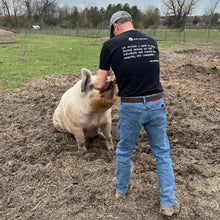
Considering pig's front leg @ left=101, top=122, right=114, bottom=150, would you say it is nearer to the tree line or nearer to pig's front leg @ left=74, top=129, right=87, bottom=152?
pig's front leg @ left=74, top=129, right=87, bottom=152

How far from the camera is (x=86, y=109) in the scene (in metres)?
3.28

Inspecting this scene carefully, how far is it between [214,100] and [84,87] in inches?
162

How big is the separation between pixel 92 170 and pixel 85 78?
1335mm

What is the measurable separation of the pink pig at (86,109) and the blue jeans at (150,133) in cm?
61

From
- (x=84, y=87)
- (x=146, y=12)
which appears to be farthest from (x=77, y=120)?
(x=146, y=12)

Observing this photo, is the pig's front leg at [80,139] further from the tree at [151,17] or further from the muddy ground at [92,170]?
the tree at [151,17]

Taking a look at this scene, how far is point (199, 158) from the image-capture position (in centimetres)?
347

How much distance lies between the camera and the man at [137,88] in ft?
7.09

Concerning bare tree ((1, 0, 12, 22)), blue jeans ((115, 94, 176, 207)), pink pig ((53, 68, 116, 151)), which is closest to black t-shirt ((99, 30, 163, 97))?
blue jeans ((115, 94, 176, 207))

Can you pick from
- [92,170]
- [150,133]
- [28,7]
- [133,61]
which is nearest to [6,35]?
[92,170]

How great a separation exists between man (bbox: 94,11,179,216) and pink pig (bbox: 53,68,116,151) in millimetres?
555

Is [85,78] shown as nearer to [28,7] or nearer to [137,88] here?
[137,88]

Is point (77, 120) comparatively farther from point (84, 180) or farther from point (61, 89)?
point (61, 89)

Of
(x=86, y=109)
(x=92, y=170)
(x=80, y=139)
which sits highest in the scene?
(x=86, y=109)
